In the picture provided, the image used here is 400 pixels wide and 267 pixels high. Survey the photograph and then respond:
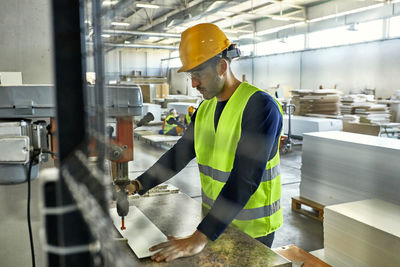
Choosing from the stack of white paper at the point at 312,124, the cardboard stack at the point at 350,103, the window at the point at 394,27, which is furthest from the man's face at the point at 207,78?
the window at the point at 394,27

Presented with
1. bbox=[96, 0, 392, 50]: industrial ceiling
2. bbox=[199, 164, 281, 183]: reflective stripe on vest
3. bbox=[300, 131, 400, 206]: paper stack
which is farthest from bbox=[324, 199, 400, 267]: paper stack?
bbox=[96, 0, 392, 50]: industrial ceiling

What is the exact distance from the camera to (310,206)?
3959 millimetres

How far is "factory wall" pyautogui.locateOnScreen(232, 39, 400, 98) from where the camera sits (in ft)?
35.7

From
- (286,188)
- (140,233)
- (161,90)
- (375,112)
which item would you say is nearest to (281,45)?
(161,90)

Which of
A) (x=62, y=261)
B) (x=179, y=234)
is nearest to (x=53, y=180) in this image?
(x=62, y=261)

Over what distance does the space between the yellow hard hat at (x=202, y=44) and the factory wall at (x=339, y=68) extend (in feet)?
35.1

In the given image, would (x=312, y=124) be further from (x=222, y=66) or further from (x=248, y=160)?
(x=248, y=160)

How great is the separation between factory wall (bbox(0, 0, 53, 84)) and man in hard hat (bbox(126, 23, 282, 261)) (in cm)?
86

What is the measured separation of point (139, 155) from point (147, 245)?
18.8 ft

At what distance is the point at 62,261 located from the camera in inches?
19.2

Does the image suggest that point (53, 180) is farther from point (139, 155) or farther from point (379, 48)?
point (379, 48)

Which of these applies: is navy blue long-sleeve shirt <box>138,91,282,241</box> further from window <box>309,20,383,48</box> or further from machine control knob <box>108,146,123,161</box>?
window <box>309,20,383,48</box>

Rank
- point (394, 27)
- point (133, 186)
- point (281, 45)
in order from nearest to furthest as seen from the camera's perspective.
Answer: point (133, 186), point (394, 27), point (281, 45)

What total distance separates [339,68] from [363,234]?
11.0 m
